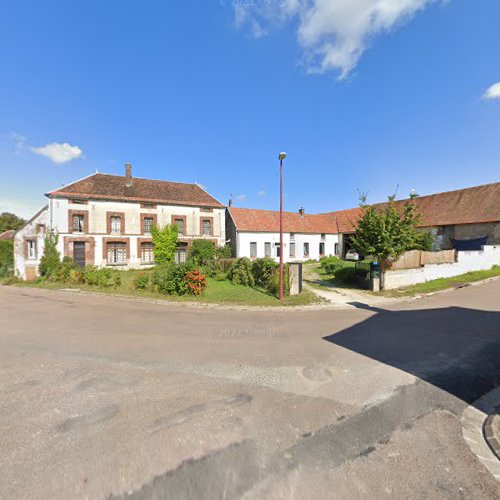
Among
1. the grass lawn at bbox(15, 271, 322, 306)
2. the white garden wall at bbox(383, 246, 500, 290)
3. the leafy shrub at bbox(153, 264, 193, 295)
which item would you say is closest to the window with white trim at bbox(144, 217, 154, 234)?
the grass lawn at bbox(15, 271, 322, 306)

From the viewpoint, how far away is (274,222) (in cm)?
2597

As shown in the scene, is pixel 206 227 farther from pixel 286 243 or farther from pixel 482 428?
pixel 482 428

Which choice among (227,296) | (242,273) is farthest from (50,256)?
(227,296)

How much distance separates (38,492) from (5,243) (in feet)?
100

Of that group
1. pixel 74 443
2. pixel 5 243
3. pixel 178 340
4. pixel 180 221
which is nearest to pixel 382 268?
pixel 178 340

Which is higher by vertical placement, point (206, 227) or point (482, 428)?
point (206, 227)

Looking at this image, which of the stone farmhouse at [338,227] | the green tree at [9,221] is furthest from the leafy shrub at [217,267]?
the green tree at [9,221]

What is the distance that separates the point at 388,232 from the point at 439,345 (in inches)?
289

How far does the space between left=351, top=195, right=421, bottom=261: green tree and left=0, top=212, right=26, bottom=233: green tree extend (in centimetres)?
5330

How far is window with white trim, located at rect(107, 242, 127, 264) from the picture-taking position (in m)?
21.5

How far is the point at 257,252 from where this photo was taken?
80.8ft

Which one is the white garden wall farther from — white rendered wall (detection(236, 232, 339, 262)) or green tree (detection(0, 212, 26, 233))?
green tree (detection(0, 212, 26, 233))

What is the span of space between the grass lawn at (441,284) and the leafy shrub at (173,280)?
31.3 ft

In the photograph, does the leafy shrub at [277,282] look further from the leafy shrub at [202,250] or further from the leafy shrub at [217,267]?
the leafy shrub at [202,250]
